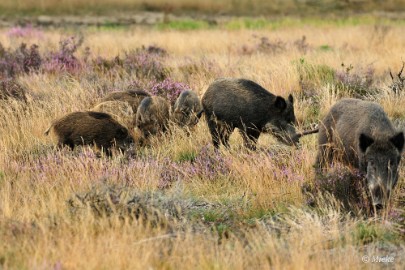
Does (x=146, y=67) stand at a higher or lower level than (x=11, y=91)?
lower

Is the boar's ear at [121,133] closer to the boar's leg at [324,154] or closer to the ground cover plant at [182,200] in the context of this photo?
the ground cover plant at [182,200]

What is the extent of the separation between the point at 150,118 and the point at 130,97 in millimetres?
823

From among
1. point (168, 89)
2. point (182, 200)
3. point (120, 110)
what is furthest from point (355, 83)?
point (182, 200)

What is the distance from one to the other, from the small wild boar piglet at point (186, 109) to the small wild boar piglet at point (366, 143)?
11.5 ft

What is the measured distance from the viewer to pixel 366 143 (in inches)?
256

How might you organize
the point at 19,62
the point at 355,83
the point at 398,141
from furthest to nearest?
1. the point at 19,62
2. the point at 355,83
3. the point at 398,141

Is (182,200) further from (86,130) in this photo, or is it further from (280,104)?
(280,104)

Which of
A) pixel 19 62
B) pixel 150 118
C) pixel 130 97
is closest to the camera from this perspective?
pixel 150 118

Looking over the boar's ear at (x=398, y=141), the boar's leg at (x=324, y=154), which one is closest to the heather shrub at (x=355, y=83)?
the boar's leg at (x=324, y=154)

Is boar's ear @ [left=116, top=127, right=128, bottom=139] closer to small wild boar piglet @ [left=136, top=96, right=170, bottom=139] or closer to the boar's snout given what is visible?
small wild boar piglet @ [left=136, top=96, right=170, bottom=139]

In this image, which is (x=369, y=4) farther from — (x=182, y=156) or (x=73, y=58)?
(x=182, y=156)

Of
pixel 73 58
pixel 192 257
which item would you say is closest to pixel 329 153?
pixel 192 257

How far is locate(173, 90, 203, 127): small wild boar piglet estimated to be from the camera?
11.0m

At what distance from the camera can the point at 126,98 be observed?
1132 centimetres
